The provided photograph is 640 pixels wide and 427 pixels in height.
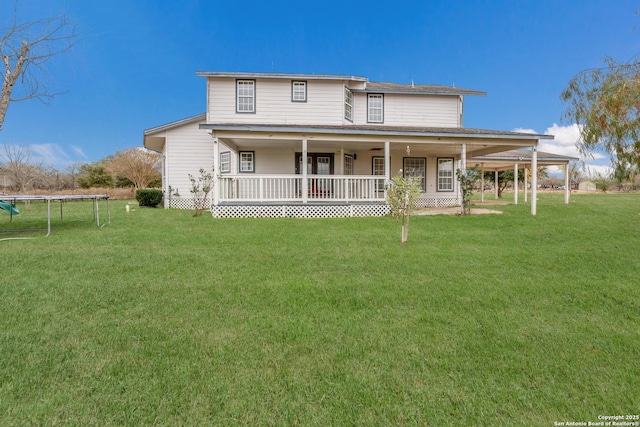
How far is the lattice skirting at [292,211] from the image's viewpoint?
38.8 ft

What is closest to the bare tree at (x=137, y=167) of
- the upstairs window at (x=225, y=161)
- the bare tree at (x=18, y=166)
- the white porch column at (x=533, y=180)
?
the bare tree at (x=18, y=166)

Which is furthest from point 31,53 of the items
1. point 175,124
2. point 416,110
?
point 416,110

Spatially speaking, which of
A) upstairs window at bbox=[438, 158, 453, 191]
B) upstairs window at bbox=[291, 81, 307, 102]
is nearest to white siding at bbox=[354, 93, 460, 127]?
upstairs window at bbox=[438, 158, 453, 191]

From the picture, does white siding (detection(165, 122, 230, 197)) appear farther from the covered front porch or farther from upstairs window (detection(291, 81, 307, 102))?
upstairs window (detection(291, 81, 307, 102))

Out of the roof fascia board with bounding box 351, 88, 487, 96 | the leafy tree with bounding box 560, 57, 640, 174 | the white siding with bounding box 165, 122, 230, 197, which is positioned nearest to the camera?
the leafy tree with bounding box 560, 57, 640, 174

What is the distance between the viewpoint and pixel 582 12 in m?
10.7

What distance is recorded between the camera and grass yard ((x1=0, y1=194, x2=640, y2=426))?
1.97 m

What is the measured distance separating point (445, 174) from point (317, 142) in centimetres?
818

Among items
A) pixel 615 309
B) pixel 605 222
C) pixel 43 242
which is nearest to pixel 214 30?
pixel 43 242

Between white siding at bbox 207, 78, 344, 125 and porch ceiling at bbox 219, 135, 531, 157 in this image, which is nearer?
porch ceiling at bbox 219, 135, 531, 157

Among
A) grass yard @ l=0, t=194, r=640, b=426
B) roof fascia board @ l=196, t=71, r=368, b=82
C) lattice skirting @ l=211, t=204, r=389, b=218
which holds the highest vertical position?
roof fascia board @ l=196, t=71, r=368, b=82

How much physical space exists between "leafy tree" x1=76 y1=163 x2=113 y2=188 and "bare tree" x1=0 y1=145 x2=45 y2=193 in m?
6.42

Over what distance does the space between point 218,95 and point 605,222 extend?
1577 centimetres

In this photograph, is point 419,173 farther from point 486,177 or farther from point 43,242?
point 486,177
